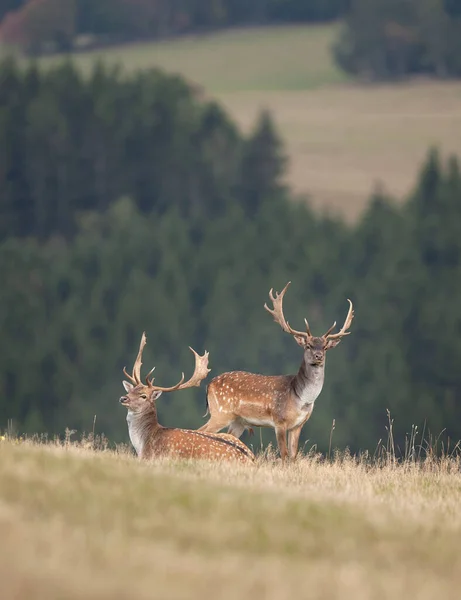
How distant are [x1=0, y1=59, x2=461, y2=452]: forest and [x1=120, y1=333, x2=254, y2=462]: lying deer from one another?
31.5m

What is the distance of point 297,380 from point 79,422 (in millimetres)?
46281

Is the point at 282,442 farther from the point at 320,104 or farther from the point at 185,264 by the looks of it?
the point at 320,104

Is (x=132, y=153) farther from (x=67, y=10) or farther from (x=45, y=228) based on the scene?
(x=67, y=10)

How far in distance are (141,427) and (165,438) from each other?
61cm

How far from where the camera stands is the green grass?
114125mm

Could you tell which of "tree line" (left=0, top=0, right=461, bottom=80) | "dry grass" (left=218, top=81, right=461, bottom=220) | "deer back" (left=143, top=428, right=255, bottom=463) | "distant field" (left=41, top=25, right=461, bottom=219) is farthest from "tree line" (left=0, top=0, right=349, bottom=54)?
"deer back" (left=143, top=428, right=255, bottom=463)

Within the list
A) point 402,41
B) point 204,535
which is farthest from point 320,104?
point 204,535

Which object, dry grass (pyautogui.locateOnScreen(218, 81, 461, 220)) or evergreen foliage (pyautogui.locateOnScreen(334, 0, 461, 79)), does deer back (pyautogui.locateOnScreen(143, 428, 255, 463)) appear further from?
evergreen foliage (pyautogui.locateOnScreen(334, 0, 461, 79))

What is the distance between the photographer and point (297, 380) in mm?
15695

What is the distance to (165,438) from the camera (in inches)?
575

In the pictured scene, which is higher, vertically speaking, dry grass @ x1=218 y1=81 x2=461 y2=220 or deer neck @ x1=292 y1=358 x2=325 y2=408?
deer neck @ x1=292 y1=358 x2=325 y2=408

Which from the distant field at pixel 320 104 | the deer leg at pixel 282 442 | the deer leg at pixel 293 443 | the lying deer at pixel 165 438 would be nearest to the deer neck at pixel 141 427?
the lying deer at pixel 165 438

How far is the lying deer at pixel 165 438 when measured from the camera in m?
14.1

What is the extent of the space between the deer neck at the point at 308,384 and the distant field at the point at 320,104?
75665mm
